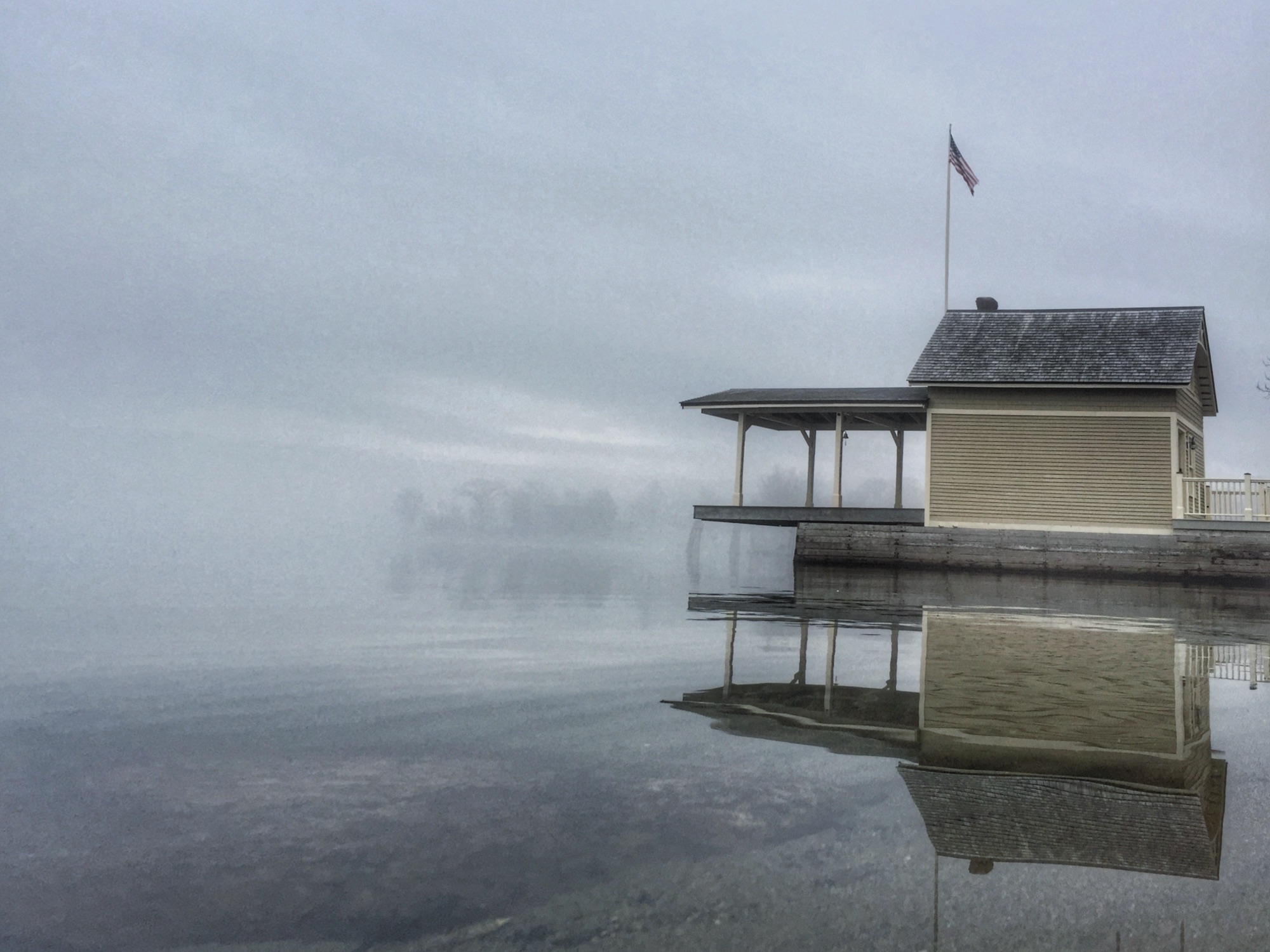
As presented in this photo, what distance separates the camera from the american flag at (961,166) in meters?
27.7

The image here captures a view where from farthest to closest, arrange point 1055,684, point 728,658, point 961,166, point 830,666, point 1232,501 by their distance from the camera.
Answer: point 961,166 < point 1232,501 < point 728,658 < point 830,666 < point 1055,684

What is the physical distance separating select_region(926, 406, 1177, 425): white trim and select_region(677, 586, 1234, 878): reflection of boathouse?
52.2 ft

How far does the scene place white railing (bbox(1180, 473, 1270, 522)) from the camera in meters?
20.6

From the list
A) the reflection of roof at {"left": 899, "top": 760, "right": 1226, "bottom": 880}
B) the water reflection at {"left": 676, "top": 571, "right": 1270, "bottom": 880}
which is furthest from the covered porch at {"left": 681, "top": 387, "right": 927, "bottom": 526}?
the reflection of roof at {"left": 899, "top": 760, "right": 1226, "bottom": 880}

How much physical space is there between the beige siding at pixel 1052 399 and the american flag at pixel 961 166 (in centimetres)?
796

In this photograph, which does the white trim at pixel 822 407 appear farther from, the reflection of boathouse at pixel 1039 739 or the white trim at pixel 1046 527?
the reflection of boathouse at pixel 1039 739

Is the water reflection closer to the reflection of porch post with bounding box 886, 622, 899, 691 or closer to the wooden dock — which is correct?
the reflection of porch post with bounding box 886, 622, 899, 691

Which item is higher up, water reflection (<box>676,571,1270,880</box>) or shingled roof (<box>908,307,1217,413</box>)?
shingled roof (<box>908,307,1217,413</box>)

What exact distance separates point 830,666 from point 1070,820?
12.6ft

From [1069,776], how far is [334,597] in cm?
1246

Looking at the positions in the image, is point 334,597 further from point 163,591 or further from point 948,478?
point 948,478

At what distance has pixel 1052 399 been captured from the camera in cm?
2283

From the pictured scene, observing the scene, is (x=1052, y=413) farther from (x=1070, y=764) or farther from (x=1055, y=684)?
(x=1070, y=764)

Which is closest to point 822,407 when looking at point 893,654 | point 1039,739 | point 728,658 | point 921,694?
point 893,654
